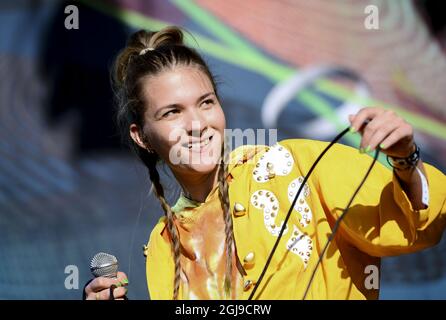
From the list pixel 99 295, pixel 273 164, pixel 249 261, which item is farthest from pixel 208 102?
pixel 99 295

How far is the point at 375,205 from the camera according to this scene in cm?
130

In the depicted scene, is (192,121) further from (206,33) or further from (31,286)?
(31,286)

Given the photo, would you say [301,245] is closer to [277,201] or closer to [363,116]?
[277,201]

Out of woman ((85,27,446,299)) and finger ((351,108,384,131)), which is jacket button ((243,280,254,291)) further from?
finger ((351,108,384,131))

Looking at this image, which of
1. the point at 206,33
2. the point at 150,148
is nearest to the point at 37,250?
the point at 206,33

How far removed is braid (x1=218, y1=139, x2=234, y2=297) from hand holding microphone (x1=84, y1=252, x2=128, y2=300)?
0.69ft

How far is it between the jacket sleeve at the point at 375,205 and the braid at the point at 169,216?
0.30m

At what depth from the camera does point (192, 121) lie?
138 cm

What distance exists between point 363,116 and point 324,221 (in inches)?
10.2

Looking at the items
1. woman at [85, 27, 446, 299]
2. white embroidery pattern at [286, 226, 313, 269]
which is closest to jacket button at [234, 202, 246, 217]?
woman at [85, 27, 446, 299]

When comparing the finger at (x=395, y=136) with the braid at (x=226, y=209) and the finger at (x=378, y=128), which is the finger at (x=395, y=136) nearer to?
the finger at (x=378, y=128)

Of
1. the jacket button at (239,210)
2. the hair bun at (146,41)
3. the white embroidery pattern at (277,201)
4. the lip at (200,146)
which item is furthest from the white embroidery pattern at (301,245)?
the hair bun at (146,41)

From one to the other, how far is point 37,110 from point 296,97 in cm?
99

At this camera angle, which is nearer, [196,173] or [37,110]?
[196,173]
